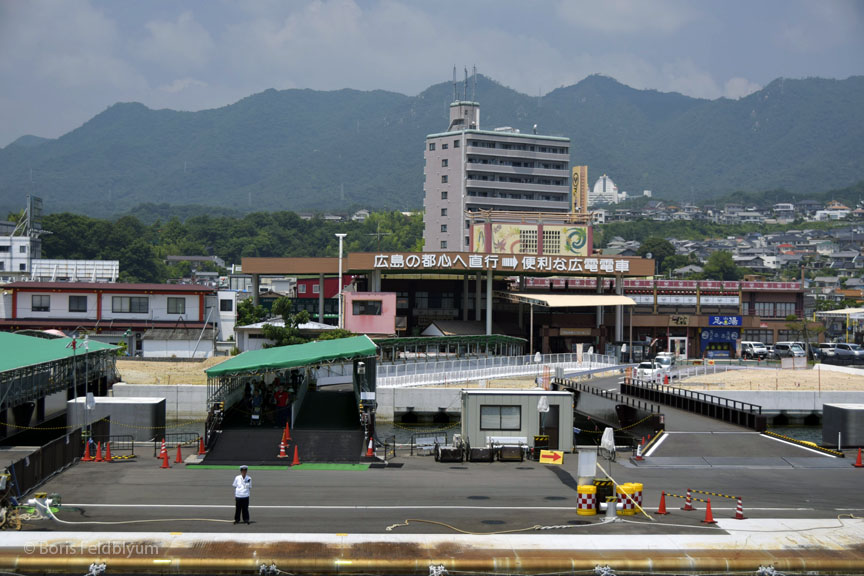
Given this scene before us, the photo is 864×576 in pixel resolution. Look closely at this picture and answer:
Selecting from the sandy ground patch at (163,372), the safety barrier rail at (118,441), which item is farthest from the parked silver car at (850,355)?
the safety barrier rail at (118,441)

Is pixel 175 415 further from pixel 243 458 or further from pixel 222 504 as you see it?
pixel 222 504

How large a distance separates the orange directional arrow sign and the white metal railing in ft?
87.5

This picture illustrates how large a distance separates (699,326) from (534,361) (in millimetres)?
34230

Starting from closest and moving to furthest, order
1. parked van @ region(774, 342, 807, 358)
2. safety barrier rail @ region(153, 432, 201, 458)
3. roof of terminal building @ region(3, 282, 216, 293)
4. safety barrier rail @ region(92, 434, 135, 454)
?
safety barrier rail @ region(92, 434, 135, 454), safety barrier rail @ region(153, 432, 201, 458), roof of terminal building @ region(3, 282, 216, 293), parked van @ region(774, 342, 807, 358)

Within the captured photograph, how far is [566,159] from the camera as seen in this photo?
634 ft

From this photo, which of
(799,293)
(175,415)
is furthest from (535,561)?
(799,293)

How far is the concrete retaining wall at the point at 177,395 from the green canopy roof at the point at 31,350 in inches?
249

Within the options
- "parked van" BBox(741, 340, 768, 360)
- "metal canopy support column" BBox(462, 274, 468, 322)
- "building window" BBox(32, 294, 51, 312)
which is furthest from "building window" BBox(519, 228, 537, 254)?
"building window" BBox(32, 294, 51, 312)

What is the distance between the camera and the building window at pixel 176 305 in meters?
83.2

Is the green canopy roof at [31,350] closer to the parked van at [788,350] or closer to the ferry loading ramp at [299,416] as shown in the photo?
the ferry loading ramp at [299,416]

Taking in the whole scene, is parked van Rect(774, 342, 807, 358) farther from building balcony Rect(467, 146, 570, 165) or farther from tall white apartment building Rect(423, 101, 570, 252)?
building balcony Rect(467, 146, 570, 165)

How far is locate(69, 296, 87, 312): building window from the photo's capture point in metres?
82.5

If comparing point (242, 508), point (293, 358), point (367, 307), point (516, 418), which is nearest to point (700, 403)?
point (516, 418)

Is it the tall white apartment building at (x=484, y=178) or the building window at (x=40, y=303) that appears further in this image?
the tall white apartment building at (x=484, y=178)
